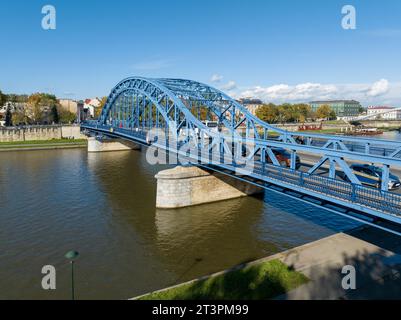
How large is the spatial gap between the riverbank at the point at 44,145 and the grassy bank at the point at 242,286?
6303 cm

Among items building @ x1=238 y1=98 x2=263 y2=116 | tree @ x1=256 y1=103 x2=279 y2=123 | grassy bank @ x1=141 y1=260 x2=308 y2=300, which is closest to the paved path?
grassy bank @ x1=141 y1=260 x2=308 y2=300

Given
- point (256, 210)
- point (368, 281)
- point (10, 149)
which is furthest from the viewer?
point (10, 149)

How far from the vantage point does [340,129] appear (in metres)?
123

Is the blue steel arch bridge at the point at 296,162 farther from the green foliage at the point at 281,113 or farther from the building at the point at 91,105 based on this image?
the building at the point at 91,105

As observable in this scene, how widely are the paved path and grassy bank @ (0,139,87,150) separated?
213 feet

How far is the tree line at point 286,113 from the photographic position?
388ft

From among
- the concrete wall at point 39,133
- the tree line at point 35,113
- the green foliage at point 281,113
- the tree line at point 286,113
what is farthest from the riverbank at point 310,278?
the green foliage at point 281,113

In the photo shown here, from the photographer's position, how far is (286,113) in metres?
131

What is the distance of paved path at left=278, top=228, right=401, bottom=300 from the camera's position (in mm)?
12547

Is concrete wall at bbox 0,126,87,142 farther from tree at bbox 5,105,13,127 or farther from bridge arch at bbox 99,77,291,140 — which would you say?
bridge arch at bbox 99,77,291,140

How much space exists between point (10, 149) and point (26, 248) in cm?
5293
